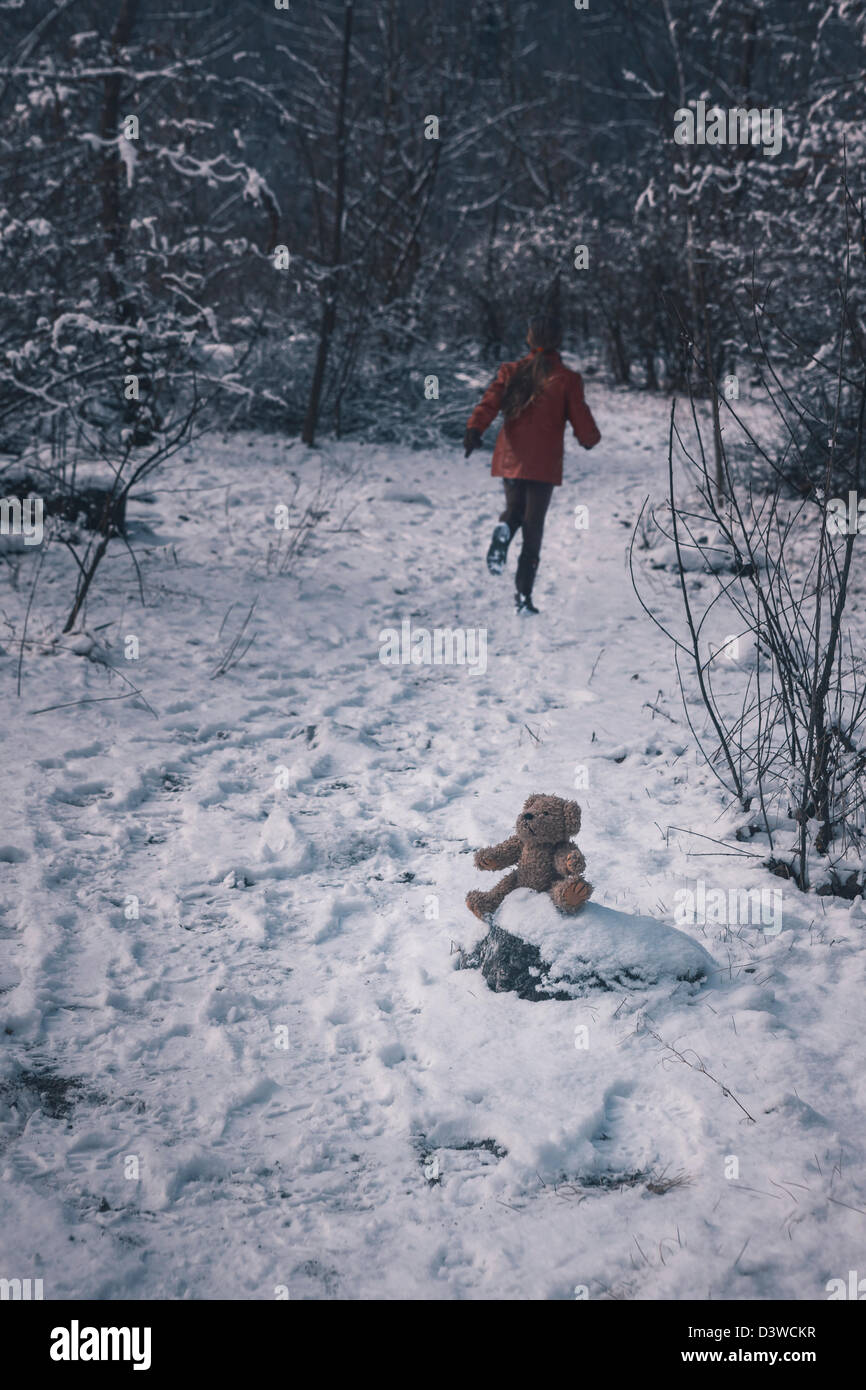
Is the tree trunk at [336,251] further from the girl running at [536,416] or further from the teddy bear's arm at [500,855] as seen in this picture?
the teddy bear's arm at [500,855]

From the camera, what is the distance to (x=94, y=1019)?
2.63 m

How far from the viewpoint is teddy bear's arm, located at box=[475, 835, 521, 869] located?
9.34 ft

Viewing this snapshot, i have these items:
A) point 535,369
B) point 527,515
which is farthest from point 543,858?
point 535,369

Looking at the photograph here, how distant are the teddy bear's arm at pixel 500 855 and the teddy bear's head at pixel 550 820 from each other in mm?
86

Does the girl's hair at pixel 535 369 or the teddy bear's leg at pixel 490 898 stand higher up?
the girl's hair at pixel 535 369

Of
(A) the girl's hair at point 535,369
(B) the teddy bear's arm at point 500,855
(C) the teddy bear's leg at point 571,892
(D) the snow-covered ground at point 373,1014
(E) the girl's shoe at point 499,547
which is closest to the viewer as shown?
(D) the snow-covered ground at point 373,1014

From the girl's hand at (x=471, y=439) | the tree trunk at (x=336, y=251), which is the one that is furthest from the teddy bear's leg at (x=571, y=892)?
the tree trunk at (x=336, y=251)

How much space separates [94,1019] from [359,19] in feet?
71.1

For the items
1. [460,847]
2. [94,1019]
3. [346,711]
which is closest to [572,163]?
[346,711]

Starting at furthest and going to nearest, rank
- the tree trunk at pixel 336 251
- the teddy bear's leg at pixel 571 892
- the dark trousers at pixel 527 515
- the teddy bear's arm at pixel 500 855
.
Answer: the tree trunk at pixel 336 251
the dark trousers at pixel 527 515
the teddy bear's arm at pixel 500 855
the teddy bear's leg at pixel 571 892

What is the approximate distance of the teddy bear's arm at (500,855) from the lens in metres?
2.85
